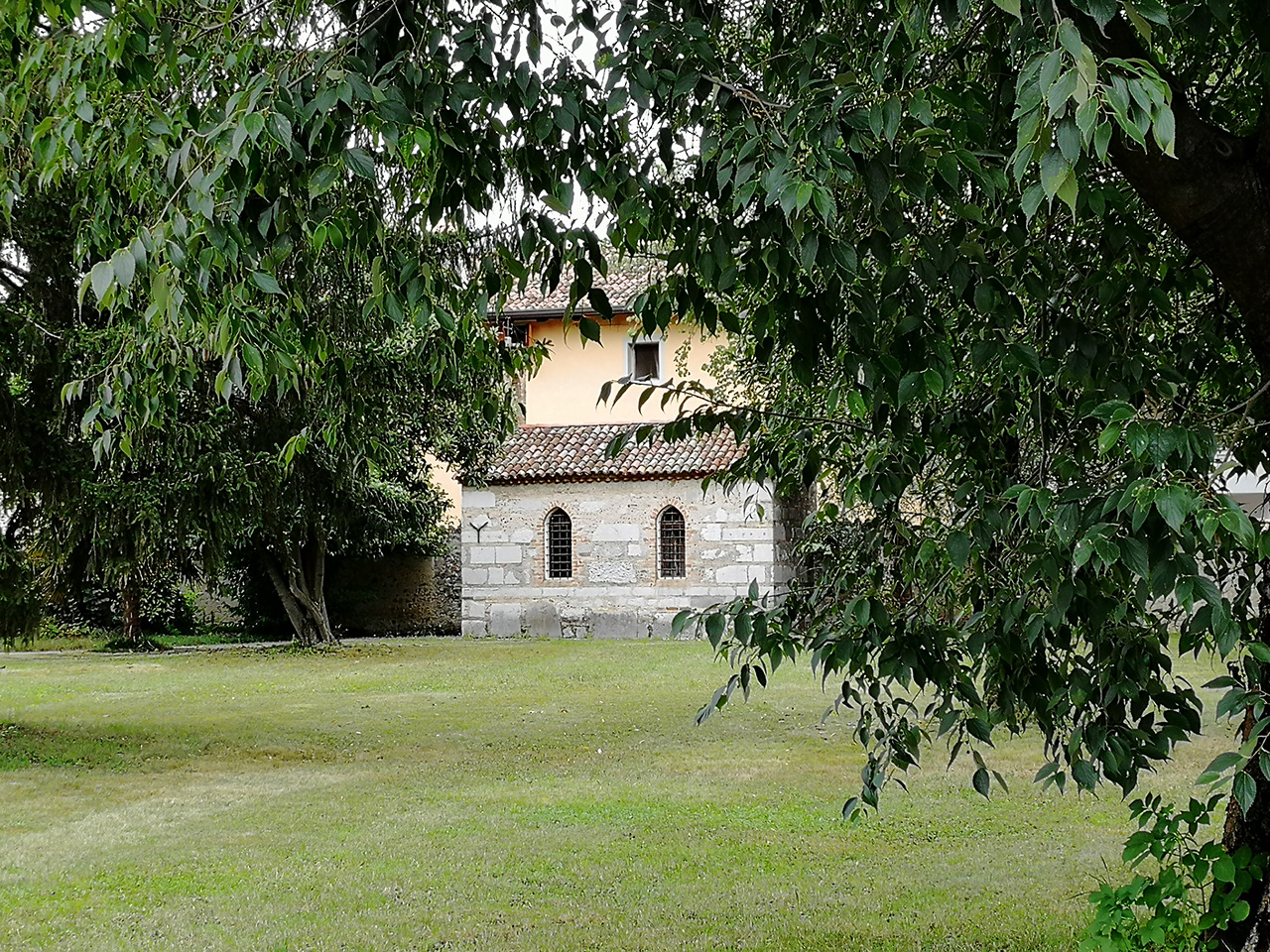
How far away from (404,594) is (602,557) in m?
4.72

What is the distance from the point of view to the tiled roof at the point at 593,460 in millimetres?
22625

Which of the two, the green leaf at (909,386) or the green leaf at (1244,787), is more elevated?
the green leaf at (909,386)

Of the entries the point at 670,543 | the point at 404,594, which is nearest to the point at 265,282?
the point at 670,543

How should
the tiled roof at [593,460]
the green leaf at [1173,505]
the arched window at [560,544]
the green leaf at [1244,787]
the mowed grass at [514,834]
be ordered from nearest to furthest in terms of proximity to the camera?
the green leaf at [1173,505] → the green leaf at [1244,787] → the mowed grass at [514,834] → the tiled roof at [593,460] → the arched window at [560,544]

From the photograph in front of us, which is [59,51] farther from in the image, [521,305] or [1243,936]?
[521,305]

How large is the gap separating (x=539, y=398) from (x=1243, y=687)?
23.3 metres

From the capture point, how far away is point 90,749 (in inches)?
444

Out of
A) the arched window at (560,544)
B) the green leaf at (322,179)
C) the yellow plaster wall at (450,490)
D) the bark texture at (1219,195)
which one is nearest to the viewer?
the green leaf at (322,179)

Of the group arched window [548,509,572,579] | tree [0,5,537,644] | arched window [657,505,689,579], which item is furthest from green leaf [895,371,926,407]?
arched window [548,509,572,579]

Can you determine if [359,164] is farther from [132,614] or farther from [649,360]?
[649,360]

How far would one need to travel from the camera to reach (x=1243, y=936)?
4023 mm

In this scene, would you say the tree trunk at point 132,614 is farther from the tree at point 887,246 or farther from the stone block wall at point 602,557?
the tree at point 887,246

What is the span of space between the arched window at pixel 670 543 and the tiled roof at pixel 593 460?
77 cm

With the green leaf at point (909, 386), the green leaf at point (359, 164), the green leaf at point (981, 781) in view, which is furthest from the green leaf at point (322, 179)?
the green leaf at point (981, 781)
